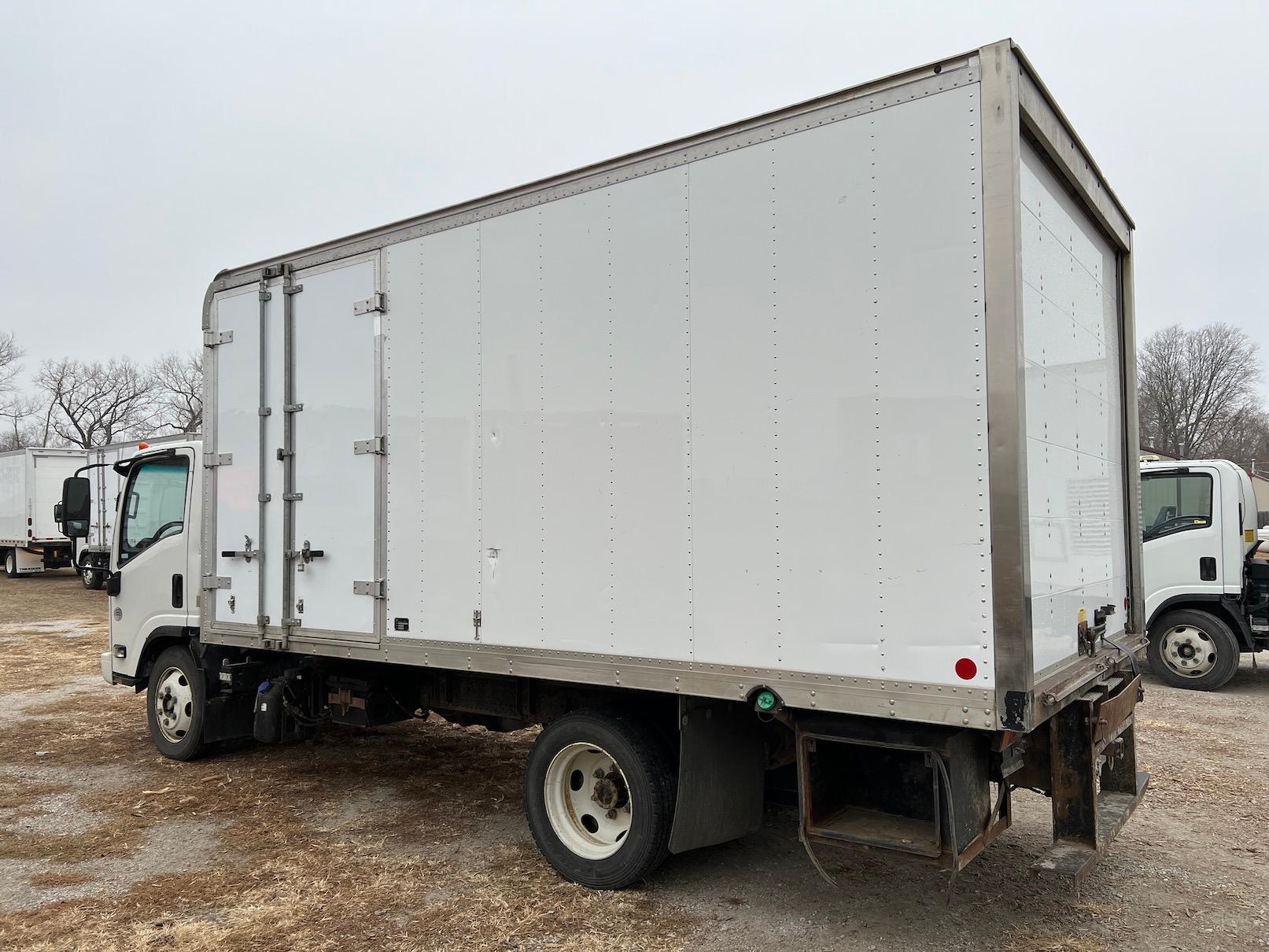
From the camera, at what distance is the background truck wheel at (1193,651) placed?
937cm

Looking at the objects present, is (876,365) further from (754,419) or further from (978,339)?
(754,419)

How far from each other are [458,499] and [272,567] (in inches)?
71.0

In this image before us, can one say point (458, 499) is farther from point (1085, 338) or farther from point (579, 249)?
point (1085, 338)

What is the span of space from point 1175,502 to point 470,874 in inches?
333

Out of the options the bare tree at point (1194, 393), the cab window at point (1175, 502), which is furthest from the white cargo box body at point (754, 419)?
the bare tree at point (1194, 393)

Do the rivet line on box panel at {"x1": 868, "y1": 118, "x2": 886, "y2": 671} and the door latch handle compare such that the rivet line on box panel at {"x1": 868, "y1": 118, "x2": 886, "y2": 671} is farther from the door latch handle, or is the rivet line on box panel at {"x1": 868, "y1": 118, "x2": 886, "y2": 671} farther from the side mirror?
the side mirror

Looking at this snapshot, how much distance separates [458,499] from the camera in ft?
16.5

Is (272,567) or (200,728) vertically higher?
(272,567)

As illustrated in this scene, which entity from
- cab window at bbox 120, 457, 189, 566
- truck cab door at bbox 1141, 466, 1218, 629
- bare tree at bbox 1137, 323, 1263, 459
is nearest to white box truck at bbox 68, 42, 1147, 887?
cab window at bbox 120, 457, 189, 566

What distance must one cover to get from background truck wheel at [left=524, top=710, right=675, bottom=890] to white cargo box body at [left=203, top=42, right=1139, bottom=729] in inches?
14.3

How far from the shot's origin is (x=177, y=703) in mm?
6973

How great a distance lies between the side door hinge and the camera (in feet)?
17.9

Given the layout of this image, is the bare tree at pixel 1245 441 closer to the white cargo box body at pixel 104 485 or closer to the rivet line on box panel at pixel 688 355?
the white cargo box body at pixel 104 485

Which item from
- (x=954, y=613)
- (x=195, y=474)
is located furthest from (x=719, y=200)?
(x=195, y=474)
